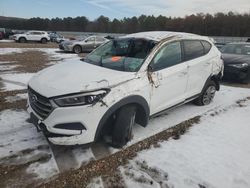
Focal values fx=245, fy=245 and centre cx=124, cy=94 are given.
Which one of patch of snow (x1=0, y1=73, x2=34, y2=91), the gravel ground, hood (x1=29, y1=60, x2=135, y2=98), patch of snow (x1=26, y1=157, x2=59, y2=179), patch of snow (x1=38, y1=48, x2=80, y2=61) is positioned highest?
hood (x1=29, y1=60, x2=135, y2=98)

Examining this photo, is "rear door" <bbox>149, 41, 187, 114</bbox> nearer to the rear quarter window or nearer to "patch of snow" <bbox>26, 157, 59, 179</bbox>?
the rear quarter window

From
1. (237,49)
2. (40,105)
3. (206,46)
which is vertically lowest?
(40,105)

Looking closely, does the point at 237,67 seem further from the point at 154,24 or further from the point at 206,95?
the point at 154,24

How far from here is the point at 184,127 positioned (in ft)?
15.0

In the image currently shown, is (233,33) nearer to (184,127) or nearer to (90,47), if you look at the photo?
(90,47)

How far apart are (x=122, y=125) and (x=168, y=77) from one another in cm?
126

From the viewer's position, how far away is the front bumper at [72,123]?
307 cm

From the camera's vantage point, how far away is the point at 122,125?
3.52 meters

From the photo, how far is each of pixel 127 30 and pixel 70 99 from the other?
3066 inches

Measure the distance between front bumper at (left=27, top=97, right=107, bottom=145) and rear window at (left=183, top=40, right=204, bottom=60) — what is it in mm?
2364

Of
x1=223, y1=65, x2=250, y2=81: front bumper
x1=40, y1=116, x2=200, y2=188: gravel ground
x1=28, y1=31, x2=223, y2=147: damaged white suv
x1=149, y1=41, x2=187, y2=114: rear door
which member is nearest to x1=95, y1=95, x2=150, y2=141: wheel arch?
x1=28, y1=31, x2=223, y2=147: damaged white suv

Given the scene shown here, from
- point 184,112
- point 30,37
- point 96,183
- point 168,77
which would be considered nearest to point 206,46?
point 184,112

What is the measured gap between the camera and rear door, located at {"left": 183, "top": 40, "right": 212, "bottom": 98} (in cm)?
479

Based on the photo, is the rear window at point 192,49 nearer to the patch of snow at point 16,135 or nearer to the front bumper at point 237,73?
the patch of snow at point 16,135
